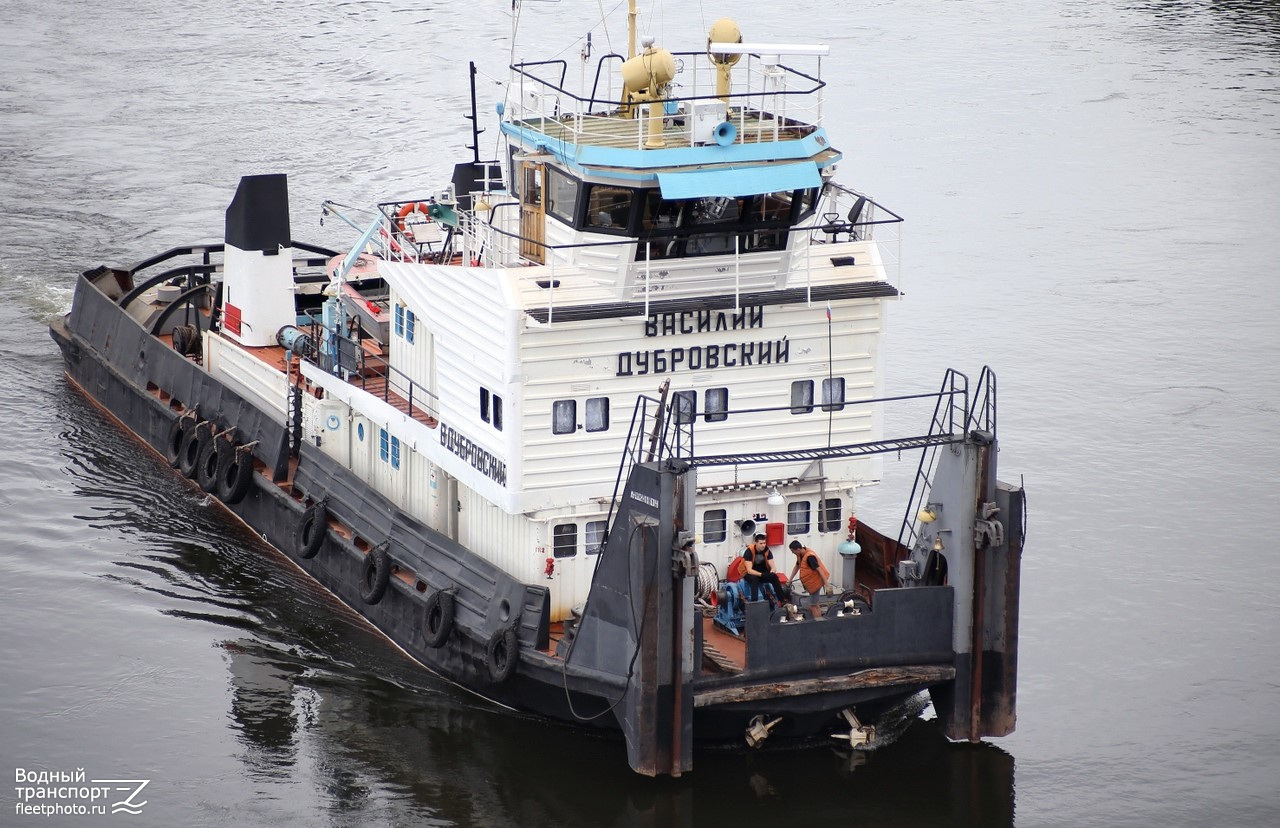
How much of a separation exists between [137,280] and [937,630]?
16900 millimetres

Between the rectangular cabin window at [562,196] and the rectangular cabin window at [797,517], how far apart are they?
3.43 m

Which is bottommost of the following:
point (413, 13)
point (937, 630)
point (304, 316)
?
point (937, 630)

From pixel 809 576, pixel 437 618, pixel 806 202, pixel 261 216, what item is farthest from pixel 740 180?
pixel 261 216

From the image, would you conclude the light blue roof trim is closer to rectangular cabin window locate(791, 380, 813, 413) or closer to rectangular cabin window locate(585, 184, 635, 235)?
rectangular cabin window locate(585, 184, 635, 235)

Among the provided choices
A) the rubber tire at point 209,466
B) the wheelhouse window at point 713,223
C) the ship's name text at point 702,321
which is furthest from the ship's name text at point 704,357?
the rubber tire at point 209,466

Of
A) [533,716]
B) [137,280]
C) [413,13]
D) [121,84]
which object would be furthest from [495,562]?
[413,13]

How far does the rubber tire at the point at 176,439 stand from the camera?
21.6 metres

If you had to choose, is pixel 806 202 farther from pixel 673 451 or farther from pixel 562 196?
pixel 673 451

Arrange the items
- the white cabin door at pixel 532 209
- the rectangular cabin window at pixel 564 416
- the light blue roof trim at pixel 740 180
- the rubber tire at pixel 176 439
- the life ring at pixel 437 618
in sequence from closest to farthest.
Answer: the light blue roof trim at pixel 740 180, the rectangular cabin window at pixel 564 416, the white cabin door at pixel 532 209, the life ring at pixel 437 618, the rubber tire at pixel 176 439

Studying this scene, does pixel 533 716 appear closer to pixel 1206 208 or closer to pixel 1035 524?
pixel 1035 524

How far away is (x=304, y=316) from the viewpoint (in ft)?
73.8

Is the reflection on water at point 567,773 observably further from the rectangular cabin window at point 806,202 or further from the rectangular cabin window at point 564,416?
the rectangular cabin window at point 806,202

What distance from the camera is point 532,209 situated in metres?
16.2

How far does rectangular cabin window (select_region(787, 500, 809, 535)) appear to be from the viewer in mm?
16391
